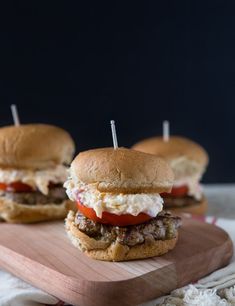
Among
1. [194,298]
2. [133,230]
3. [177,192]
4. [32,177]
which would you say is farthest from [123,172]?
[177,192]

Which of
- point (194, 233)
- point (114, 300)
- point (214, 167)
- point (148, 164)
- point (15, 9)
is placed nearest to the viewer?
point (114, 300)

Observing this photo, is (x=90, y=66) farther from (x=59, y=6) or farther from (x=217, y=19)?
(x=217, y=19)

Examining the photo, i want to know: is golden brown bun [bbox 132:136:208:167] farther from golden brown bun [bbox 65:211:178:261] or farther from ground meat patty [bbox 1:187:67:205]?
golden brown bun [bbox 65:211:178:261]

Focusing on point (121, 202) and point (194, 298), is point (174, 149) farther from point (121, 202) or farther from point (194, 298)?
point (194, 298)

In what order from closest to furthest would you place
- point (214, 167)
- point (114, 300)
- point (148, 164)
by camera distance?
point (114, 300) < point (148, 164) < point (214, 167)

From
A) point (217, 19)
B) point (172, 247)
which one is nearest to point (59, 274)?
point (172, 247)

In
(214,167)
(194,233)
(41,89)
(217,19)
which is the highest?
(217,19)

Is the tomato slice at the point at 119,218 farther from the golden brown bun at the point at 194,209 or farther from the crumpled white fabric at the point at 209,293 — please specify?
the golden brown bun at the point at 194,209
